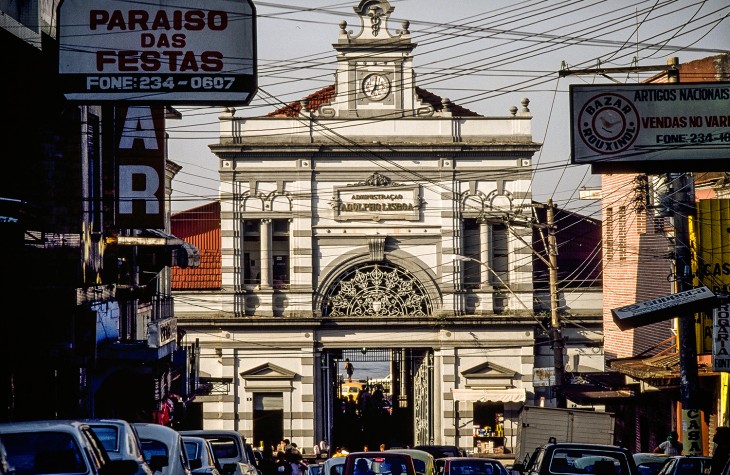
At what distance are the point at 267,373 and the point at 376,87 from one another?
1084cm

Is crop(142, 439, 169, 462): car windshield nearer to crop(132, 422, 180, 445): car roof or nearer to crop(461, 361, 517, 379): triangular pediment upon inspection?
crop(132, 422, 180, 445): car roof

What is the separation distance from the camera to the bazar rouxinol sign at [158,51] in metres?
22.8

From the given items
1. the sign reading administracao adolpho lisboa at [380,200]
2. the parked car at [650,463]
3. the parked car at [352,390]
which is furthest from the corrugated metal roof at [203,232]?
the parked car at [650,463]

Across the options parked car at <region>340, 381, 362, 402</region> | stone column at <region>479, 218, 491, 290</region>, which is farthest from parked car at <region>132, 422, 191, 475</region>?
parked car at <region>340, 381, 362, 402</region>

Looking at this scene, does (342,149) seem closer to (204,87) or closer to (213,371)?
(213,371)

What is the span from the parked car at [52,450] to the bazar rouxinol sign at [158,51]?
974 centimetres

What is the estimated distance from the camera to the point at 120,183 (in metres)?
30.5

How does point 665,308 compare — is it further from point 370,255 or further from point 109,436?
point 370,255

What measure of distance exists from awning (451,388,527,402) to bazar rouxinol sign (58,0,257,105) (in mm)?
26520

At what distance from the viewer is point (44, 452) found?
44.4ft

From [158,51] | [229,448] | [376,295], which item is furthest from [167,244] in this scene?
[376,295]

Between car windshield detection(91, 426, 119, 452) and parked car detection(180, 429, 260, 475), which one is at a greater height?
car windshield detection(91, 426, 119, 452)

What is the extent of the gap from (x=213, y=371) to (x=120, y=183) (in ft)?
64.0

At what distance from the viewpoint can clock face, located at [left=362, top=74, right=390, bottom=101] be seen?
157ft
